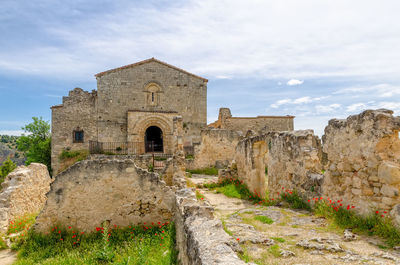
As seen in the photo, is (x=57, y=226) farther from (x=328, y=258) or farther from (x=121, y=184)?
(x=328, y=258)

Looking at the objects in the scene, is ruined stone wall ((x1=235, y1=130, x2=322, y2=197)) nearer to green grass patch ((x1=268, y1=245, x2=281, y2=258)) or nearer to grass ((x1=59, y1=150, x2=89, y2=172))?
green grass patch ((x1=268, y1=245, x2=281, y2=258))

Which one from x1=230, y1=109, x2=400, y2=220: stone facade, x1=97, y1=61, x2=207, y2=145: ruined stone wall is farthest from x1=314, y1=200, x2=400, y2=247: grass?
x1=97, y1=61, x2=207, y2=145: ruined stone wall

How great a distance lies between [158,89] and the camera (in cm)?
2177

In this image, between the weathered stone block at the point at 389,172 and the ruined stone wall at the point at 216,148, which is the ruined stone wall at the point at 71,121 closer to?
the ruined stone wall at the point at 216,148

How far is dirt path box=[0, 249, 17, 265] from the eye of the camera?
5453mm

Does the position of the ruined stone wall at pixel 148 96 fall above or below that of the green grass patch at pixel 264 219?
above

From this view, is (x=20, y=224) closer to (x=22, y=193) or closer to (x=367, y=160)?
(x=22, y=193)

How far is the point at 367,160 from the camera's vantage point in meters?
4.46

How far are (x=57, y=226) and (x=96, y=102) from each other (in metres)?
16.1

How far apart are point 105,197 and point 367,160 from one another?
5.60 metres

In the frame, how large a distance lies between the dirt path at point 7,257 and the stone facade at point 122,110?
13998mm

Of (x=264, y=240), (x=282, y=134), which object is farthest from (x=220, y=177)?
(x=264, y=240)

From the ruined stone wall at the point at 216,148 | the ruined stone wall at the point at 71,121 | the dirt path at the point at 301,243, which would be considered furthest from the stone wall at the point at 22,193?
the ruined stone wall at the point at 71,121

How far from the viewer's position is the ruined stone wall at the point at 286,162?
249 inches
